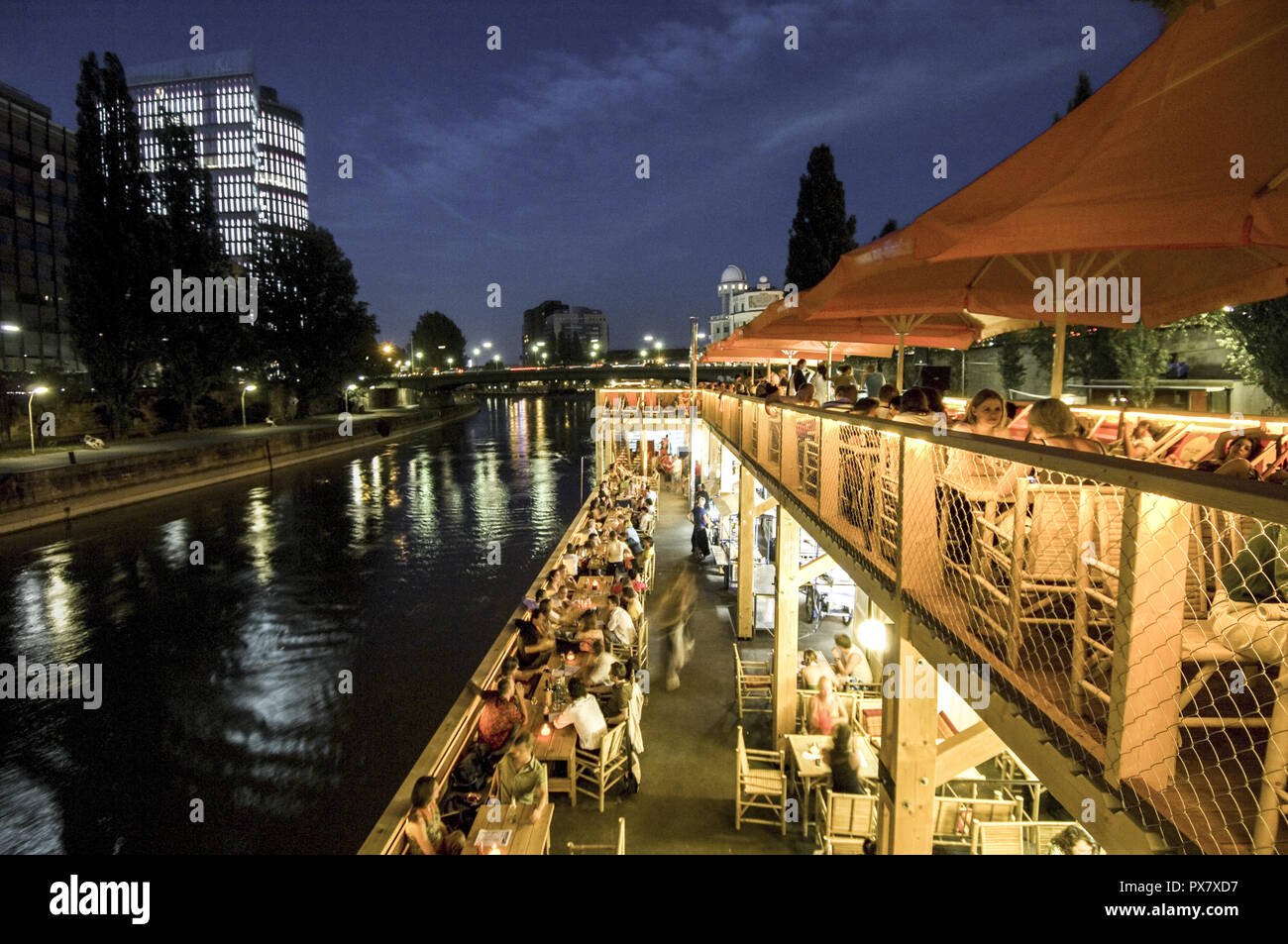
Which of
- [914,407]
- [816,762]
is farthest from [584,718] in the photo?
[914,407]

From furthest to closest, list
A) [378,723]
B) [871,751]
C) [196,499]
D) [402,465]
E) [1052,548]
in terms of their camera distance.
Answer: [402,465], [196,499], [378,723], [871,751], [1052,548]

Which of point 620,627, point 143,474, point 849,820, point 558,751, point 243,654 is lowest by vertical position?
point 243,654

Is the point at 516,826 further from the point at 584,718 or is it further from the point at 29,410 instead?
the point at 29,410

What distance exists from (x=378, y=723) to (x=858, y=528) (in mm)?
11098

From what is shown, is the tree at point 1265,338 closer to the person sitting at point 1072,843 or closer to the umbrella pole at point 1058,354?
the umbrella pole at point 1058,354

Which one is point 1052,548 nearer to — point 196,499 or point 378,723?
point 378,723

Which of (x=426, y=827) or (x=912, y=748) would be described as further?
(x=426, y=827)

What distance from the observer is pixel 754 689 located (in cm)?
903

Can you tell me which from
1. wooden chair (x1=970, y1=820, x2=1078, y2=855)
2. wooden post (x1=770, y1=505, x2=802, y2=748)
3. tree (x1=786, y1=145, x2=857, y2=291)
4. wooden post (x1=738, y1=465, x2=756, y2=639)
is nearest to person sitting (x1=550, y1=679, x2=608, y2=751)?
wooden post (x1=770, y1=505, x2=802, y2=748)

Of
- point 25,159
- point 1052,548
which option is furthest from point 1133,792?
point 25,159

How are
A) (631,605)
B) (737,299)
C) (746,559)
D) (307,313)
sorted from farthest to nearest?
(737,299), (307,313), (746,559), (631,605)

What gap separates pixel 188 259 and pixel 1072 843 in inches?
1824

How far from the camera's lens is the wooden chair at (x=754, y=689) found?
28.6 ft
